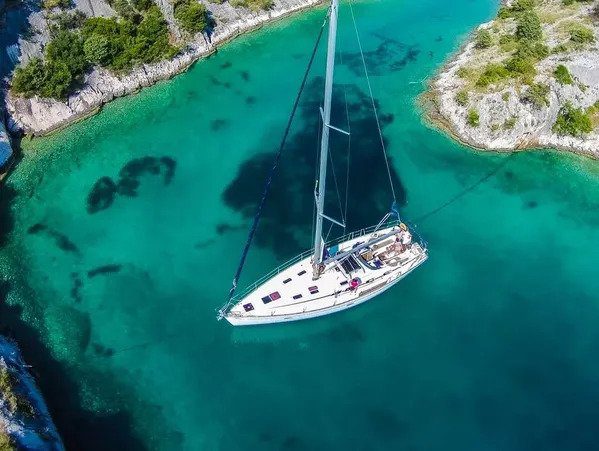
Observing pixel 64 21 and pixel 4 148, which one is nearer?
pixel 4 148

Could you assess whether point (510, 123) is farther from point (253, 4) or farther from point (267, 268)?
point (253, 4)

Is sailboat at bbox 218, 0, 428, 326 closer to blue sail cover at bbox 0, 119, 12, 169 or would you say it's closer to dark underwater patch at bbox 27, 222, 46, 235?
dark underwater patch at bbox 27, 222, 46, 235

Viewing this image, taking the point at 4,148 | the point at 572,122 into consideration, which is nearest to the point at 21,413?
the point at 4,148

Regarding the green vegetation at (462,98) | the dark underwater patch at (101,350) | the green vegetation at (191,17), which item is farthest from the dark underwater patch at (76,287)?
the green vegetation at (462,98)

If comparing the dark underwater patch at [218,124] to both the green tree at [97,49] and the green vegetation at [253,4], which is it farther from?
the green vegetation at [253,4]

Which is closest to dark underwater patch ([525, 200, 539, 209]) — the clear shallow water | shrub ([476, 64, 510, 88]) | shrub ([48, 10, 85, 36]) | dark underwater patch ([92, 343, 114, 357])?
the clear shallow water

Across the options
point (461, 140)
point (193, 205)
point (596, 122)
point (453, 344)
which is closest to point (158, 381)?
point (193, 205)
